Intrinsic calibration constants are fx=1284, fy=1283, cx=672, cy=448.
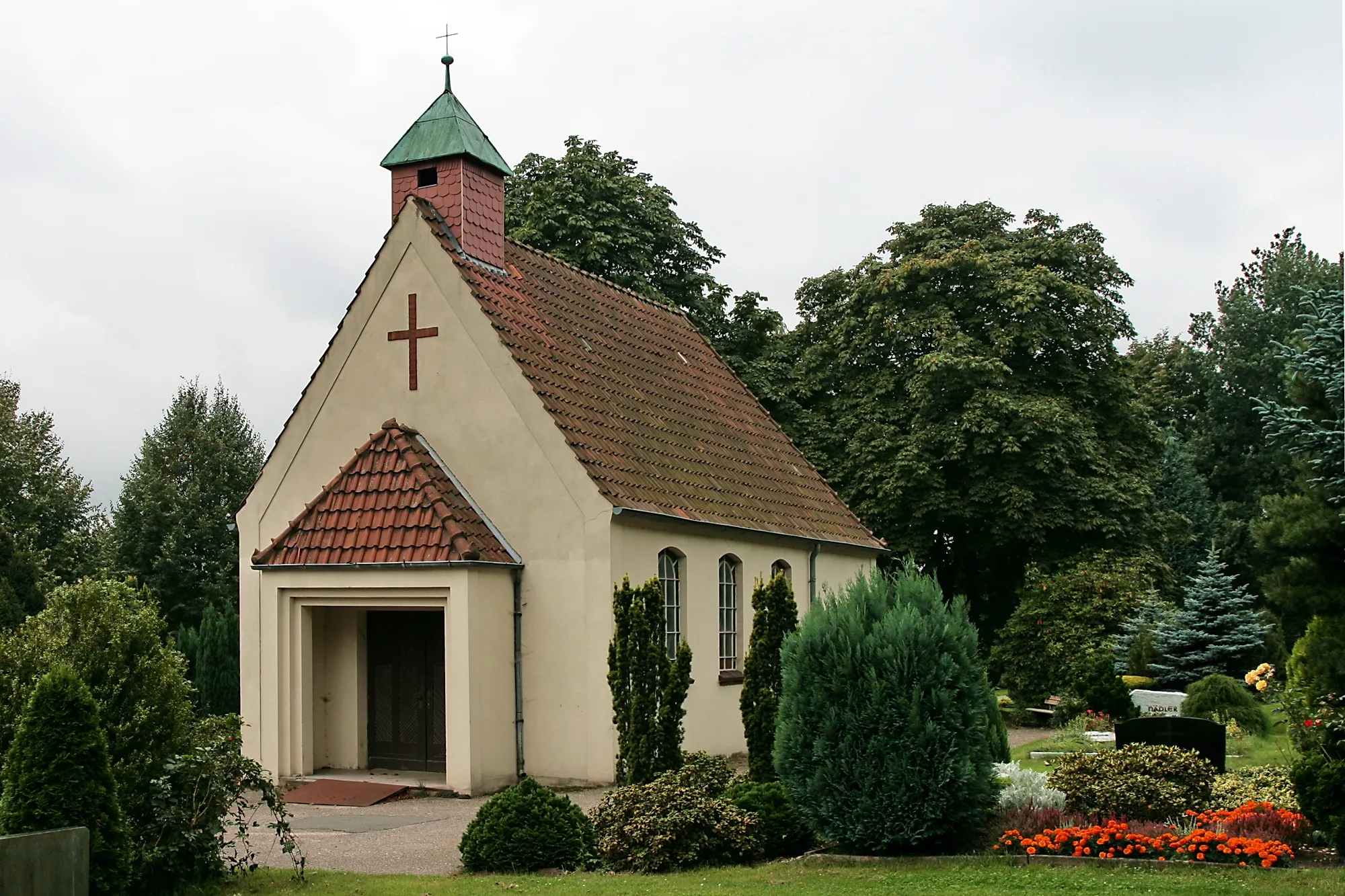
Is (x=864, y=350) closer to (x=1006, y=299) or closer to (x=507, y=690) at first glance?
(x=1006, y=299)

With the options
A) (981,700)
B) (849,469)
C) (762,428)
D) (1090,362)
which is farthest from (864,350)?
(981,700)

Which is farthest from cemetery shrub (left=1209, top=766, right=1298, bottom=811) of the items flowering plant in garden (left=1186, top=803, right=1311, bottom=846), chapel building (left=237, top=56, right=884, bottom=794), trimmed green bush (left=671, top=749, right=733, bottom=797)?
chapel building (left=237, top=56, right=884, bottom=794)

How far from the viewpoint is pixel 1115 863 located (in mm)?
10695

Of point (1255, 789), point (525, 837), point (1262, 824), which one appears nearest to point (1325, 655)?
point (1262, 824)

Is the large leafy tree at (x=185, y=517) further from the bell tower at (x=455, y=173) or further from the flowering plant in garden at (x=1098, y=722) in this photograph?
the flowering plant in garden at (x=1098, y=722)

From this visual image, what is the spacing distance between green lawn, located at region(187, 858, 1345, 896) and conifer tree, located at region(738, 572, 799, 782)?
307cm

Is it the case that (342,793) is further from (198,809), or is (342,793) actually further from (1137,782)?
(1137,782)

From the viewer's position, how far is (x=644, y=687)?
13977 mm

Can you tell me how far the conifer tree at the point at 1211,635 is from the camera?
26.7m

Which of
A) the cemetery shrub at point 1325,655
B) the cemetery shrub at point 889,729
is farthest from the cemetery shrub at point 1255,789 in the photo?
the cemetery shrub at point 889,729

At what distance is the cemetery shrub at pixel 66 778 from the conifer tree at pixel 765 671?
7.02 meters

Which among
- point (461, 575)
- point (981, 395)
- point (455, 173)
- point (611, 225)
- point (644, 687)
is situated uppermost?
point (611, 225)

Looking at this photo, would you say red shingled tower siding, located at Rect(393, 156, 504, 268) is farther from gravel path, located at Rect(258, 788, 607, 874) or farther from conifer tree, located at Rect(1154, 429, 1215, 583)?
conifer tree, located at Rect(1154, 429, 1215, 583)

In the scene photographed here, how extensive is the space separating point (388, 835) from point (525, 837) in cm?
301
